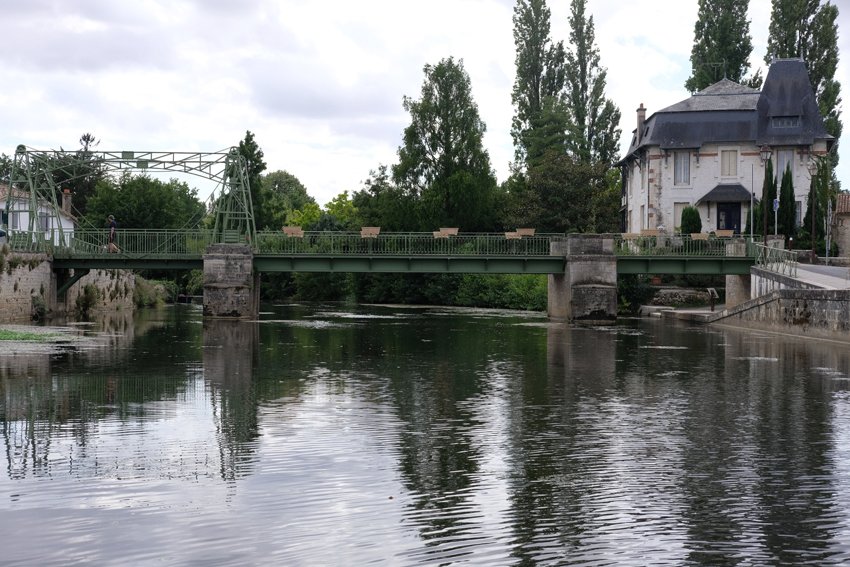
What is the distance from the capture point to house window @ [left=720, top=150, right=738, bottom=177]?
231 feet

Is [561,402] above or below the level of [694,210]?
below

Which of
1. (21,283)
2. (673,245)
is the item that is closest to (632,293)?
(673,245)

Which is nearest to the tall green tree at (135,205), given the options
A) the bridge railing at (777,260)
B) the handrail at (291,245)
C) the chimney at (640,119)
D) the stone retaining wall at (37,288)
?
the stone retaining wall at (37,288)

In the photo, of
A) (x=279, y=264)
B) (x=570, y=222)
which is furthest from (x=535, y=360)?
(x=570, y=222)

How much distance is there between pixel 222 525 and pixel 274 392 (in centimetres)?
1059

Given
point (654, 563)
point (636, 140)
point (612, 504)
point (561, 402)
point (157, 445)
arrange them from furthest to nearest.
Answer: point (636, 140) < point (561, 402) < point (157, 445) < point (612, 504) < point (654, 563)

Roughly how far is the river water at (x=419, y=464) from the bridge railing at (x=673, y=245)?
93.5ft

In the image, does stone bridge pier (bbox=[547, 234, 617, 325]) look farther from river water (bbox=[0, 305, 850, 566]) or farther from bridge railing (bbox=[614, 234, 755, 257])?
river water (bbox=[0, 305, 850, 566])

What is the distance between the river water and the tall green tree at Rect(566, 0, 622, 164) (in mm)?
60371

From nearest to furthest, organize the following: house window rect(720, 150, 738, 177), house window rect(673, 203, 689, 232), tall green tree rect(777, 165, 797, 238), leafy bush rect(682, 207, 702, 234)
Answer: tall green tree rect(777, 165, 797, 238)
leafy bush rect(682, 207, 702, 234)
house window rect(720, 150, 738, 177)
house window rect(673, 203, 689, 232)

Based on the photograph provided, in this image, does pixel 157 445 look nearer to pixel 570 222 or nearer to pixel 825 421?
pixel 825 421

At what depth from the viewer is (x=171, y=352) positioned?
3005 centimetres

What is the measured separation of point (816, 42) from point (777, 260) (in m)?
33.6

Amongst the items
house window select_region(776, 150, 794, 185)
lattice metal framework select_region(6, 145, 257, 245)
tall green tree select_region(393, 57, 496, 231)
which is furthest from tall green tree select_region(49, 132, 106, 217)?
house window select_region(776, 150, 794, 185)
